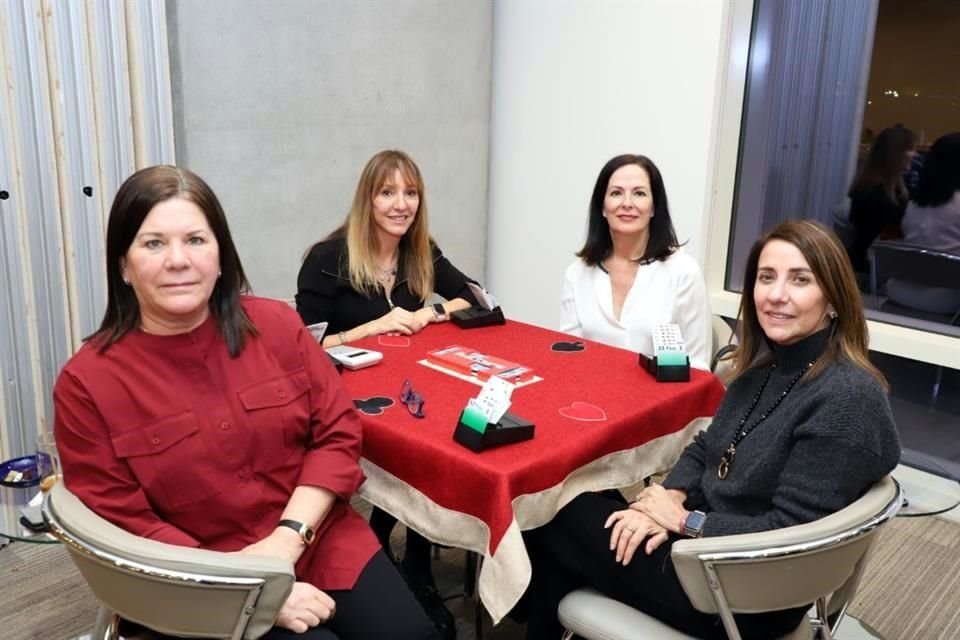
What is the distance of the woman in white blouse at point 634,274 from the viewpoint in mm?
2607

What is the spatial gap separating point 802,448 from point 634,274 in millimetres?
1247

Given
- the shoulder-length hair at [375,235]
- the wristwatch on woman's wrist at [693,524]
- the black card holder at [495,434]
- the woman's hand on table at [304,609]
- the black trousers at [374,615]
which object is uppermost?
the shoulder-length hair at [375,235]

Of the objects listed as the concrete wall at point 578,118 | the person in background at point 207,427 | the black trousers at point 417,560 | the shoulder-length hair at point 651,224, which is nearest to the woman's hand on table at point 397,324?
the black trousers at point 417,560

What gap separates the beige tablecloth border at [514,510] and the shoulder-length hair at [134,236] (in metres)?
0.45

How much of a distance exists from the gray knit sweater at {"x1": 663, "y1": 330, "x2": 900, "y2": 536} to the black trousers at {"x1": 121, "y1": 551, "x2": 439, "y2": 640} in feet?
2.00

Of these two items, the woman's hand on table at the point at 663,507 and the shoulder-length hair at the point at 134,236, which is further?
the woman's hand on table at the point at 663,507

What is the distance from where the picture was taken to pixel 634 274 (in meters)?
2.70

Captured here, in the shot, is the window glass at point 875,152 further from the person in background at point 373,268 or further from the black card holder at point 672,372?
the person in background at point 373,268

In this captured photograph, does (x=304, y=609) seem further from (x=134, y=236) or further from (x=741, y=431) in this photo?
(x=741, y=431)

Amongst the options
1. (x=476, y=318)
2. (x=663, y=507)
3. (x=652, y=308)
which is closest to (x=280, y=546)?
(x=663, y=507)

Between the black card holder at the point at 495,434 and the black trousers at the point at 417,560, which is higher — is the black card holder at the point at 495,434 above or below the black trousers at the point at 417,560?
above

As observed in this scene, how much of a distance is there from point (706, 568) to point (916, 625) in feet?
4.97

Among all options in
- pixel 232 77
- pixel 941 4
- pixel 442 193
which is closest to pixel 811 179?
pixel 941 4

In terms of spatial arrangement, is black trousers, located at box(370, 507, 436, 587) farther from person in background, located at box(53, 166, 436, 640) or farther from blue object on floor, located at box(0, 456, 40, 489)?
blue object on floor, located at box(0, 456, 40, 489)
